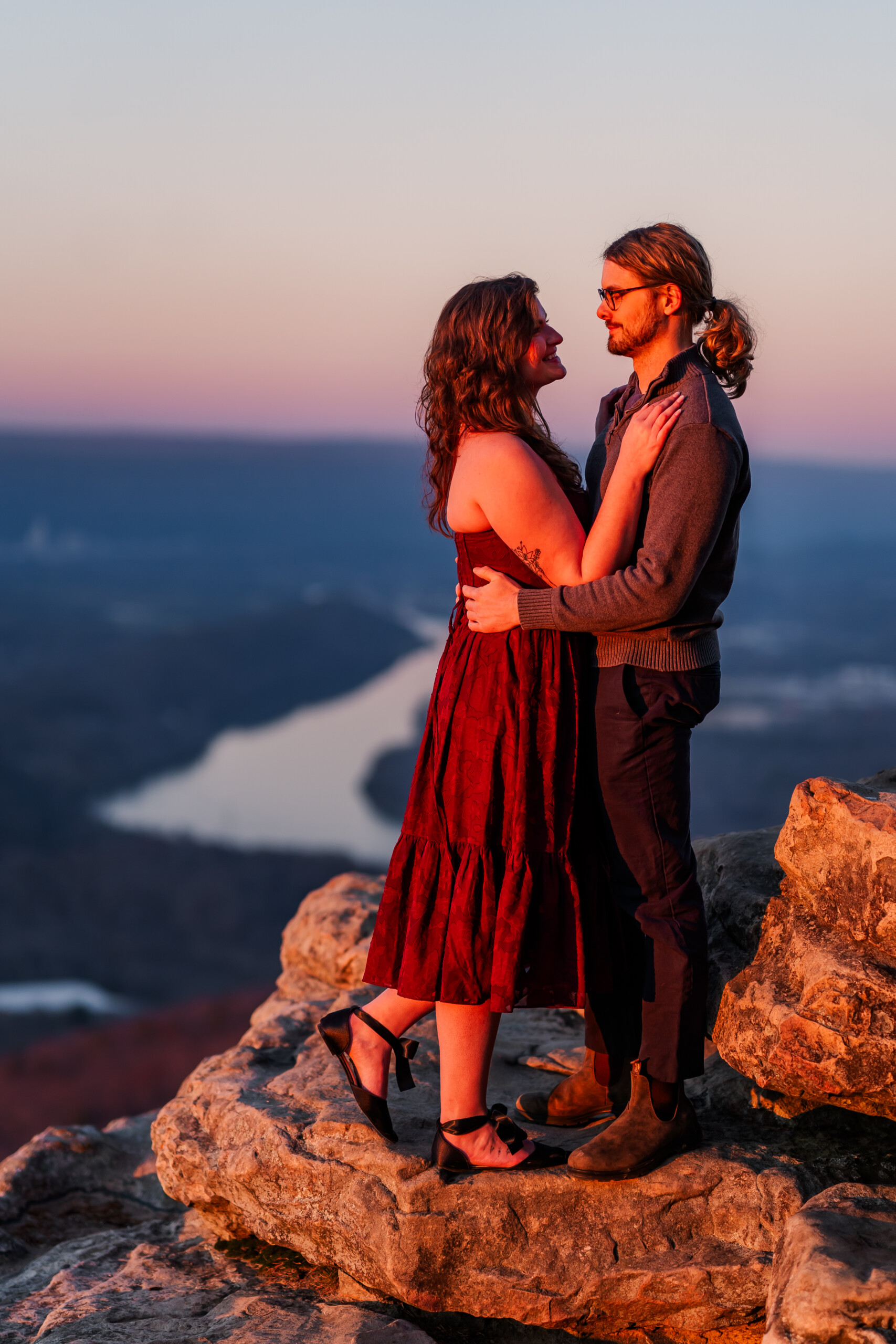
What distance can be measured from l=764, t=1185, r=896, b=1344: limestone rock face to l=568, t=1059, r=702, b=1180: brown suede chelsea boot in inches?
18.5

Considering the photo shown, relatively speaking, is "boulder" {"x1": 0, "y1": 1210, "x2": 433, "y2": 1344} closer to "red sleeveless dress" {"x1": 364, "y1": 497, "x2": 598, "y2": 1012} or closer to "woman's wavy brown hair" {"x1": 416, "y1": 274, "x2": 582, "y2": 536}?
"red sleeveless dress" {"x1": 364, "y1": 497, "x2": 598, "y2": 1012}

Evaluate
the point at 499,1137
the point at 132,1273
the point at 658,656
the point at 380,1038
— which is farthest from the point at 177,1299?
the point at 658,656

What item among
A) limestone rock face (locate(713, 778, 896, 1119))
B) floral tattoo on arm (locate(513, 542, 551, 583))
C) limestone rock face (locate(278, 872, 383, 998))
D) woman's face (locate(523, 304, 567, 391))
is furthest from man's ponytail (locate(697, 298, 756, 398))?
limestone rock face (locate(278, 872, 383, 998))

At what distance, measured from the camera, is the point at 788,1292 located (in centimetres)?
235

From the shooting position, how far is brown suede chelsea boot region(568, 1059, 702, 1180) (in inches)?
118

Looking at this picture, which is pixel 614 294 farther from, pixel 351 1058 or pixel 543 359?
pixel 351 1058

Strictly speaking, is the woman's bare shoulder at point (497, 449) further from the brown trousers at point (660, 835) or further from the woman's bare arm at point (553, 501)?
the brown trousers at point (660, 835)

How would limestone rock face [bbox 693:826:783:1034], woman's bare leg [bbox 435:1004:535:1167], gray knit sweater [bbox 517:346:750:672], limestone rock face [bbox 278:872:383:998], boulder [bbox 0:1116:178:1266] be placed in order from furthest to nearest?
limestone rock face [bbox 278:872:383:998]
boulder [bbox 0:1116:178:1266]
limestone rock face [bbox 693:826:783:1034]
woman's bare leg [bbox 435:1004:535:1167]
gray knit sweater [bbox 517:346:750:672]

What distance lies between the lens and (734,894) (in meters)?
3.55

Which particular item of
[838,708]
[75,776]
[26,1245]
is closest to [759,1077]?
[26,1245]

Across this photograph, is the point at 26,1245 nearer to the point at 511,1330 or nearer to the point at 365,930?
the point at 365,930

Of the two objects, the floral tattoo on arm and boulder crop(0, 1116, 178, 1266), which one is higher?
the floral tattoo on arm

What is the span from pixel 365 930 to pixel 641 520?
3.08 metres

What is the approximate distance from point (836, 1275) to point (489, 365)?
2.42m
